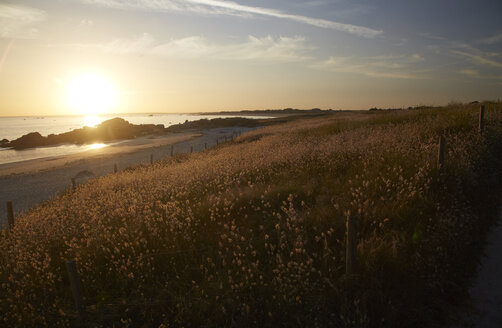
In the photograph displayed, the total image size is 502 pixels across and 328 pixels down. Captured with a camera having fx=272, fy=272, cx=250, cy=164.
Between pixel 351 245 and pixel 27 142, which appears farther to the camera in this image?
pixel 27 142

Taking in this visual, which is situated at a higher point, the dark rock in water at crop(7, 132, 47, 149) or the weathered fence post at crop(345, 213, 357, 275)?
the dark rock in water at crop(7, 132, 47, 149)

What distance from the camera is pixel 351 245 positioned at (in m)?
4.18

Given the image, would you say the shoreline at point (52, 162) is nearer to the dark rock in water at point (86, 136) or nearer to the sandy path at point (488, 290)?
the dark rock in water at point (86, 136)

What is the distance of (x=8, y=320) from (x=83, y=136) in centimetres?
7008

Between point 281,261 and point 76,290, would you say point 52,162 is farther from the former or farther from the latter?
point 281,261

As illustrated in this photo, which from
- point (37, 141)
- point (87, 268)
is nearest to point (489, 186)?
point (87, 268)

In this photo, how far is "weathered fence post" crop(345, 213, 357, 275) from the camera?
13.6 ft

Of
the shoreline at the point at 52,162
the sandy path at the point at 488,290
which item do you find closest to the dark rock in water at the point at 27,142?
the shoreline at the point at 52,162

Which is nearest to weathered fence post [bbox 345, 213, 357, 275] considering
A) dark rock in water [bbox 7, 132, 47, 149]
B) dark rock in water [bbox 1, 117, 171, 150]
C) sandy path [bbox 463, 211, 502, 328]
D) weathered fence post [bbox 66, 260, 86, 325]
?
sandy path [bbox 463, 211, 502, 328]

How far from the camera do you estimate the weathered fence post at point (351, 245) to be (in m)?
4.14

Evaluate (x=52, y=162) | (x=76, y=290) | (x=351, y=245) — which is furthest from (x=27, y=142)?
(x=351, y=245)

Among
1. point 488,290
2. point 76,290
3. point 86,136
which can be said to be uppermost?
point 86,136

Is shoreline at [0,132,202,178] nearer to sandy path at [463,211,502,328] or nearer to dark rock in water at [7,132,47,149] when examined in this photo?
dark rock in water at [7,132,47,149]

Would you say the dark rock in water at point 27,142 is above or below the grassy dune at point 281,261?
above
